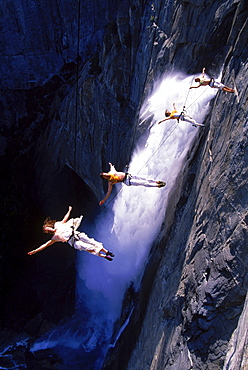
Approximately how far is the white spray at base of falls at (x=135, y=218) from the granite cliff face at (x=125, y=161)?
92 centimetres

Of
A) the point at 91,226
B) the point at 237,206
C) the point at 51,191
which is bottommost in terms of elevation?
the point at 237,206

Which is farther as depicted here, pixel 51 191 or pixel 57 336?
pixel 51 191

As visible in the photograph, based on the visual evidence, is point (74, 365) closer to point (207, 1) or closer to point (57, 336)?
point (57, 336)

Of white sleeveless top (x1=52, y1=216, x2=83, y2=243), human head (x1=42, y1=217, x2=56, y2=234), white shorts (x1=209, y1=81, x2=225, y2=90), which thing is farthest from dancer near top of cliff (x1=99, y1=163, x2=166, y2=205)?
white shorts (x1=209, y1=81, x2=225, y2=90)

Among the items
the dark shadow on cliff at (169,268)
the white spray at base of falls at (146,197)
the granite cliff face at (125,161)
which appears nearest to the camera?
the granite cliff face at (125,161)

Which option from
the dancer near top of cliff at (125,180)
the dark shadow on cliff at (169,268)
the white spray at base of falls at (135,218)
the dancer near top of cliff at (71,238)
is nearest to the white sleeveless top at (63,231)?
the dancer near top of cliff at (71,238)

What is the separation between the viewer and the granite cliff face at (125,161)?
22.3ft

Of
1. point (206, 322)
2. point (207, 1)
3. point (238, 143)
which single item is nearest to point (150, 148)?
point (207, 1)

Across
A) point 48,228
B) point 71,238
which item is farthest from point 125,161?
point 48,228

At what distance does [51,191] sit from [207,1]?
50.9 feet

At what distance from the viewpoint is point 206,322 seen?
6844mm

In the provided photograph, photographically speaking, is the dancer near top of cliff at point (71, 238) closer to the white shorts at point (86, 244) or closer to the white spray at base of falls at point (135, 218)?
the white shorts at point (86, 244)

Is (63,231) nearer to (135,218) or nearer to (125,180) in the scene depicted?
(125,180)

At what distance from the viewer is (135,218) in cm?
1494
